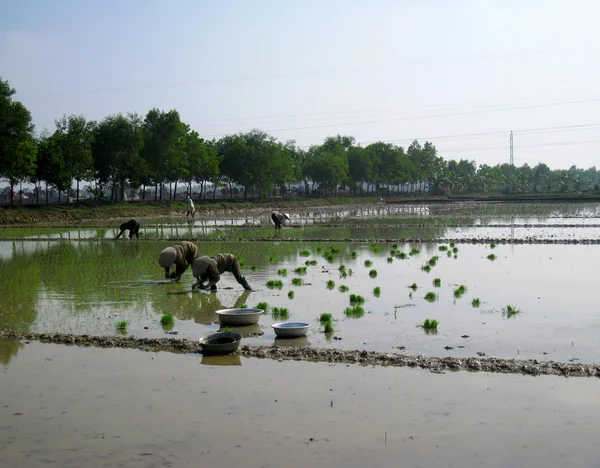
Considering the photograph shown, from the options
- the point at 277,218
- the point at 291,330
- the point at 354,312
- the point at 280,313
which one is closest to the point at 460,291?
the point at 354,312

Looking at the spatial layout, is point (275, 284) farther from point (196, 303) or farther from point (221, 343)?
point (221, 343)

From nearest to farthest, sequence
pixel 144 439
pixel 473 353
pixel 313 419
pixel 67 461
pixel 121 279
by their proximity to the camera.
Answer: pixel 67 461 → pixel 144 439 → pixel 313 419 → pixel 473 353 → pixel 121 279

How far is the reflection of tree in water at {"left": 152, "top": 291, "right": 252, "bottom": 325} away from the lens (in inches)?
568

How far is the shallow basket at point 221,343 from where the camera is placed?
35.9 ft

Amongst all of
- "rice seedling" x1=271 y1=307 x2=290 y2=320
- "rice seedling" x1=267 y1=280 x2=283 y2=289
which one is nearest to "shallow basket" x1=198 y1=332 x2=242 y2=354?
"rice seedling" x1=271 y1=307 x2=290 y2=320

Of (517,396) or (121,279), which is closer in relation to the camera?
(517,396)

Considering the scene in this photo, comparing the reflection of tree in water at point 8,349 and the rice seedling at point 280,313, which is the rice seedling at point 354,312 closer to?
the rice seedling at point 280,313

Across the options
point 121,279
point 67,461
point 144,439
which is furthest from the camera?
point 121,279

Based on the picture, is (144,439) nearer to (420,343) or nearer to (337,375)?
(337,375)

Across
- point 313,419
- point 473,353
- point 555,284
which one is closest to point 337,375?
point 313,419

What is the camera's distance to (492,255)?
25.2 meters

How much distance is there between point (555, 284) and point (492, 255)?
6858 mm

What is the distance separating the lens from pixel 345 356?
1070 cm

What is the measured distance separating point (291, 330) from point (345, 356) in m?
1.52
